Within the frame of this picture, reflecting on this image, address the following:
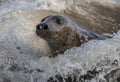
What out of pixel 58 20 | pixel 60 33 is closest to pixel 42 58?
pixel 60 33

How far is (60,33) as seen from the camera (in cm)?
512

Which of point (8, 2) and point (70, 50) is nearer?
point (70, 50)

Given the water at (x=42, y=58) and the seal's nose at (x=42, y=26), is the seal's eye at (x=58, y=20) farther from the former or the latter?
the water at (x=42, y=58)

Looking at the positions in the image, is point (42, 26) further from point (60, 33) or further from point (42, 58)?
point (42, 58)

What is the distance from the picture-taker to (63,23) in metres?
5.17

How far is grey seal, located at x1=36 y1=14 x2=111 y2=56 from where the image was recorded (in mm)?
4879

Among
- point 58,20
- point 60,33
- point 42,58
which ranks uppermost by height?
point 58,20

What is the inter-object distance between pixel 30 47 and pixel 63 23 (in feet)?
3.76

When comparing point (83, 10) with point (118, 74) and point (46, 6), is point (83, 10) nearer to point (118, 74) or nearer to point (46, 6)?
point (46, 6)

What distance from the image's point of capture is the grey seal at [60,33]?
488cm

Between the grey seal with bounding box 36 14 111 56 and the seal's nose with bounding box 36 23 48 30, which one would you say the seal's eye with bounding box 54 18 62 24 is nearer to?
the grey seal with bounding box 36 14 111 56

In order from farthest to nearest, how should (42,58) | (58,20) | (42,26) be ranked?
1. (42,58)
2. (58,20)
3. (42,26)

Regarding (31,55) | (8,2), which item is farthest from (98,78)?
(8,2)

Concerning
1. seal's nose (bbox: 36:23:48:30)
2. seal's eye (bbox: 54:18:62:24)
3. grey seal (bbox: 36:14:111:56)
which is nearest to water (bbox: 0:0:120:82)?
grey seal (bbox: 36:14:111:56)
